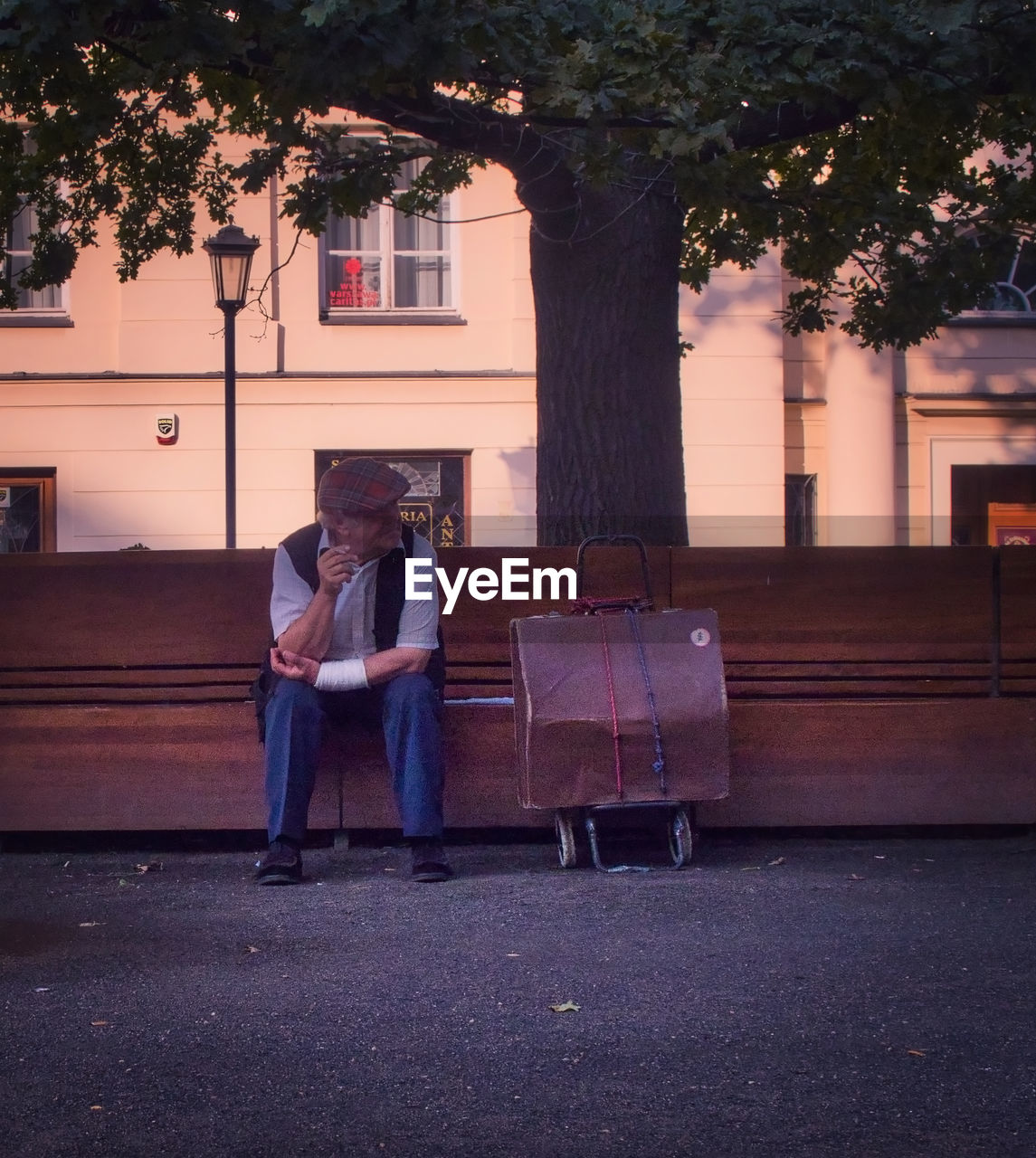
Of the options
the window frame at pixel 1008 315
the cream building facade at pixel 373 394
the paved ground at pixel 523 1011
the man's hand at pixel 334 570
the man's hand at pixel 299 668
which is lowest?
the paved ground at pixel 523 1011

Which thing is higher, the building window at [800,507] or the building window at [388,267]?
the building window at [388,267]

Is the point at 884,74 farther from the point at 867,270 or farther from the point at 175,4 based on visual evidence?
the point at 867,270

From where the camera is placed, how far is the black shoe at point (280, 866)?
19.3 ft

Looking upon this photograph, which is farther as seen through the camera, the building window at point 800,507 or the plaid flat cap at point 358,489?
the building window at point 800,507

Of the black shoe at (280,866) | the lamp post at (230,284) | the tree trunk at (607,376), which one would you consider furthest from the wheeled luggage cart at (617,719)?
the lamp post at (230,284)

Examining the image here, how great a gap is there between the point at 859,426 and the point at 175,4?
14094 mm

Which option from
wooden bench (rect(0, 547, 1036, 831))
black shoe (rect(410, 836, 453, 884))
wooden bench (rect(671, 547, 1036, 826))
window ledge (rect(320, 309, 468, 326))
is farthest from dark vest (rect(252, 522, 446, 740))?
window ledge (rect(320, 309, 468, 326))

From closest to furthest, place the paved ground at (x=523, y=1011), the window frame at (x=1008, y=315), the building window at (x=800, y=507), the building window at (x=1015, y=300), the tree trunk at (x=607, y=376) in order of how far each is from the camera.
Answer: the paved ground at (x=523, y=1011) → the tree trunk at (x=607, y=376) → the window frame at (x=1008, y=315) → the building window at (x=1015, y=300) → the building window at (x=800, y=507)

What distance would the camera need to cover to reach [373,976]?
442 centimetres

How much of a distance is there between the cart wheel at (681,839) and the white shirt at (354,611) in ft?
3.59

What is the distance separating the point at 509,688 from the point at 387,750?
882 mm

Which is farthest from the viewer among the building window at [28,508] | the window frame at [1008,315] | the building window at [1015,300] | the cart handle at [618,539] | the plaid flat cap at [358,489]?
the building window at [1015,300]

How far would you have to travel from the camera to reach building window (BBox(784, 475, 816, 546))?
64.8 ft

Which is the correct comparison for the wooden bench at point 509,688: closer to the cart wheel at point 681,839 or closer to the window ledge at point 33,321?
the cart wheel at point 681,839
